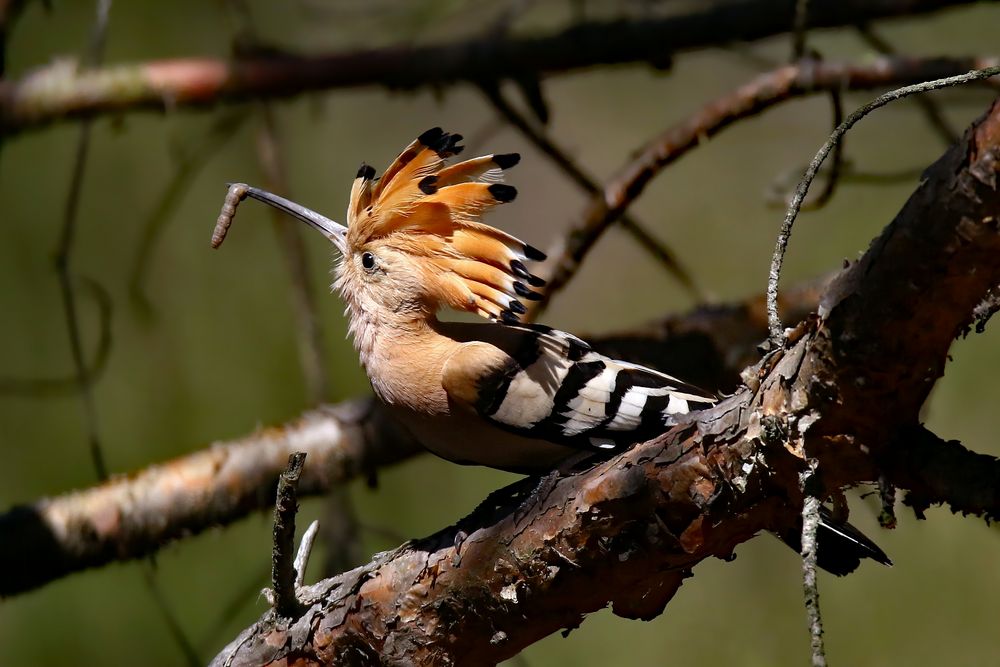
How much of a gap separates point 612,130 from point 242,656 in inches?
158

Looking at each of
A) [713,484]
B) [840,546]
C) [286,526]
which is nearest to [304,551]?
[286,526]

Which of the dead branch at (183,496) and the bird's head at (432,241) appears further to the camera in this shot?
the dead branch at (183,496)

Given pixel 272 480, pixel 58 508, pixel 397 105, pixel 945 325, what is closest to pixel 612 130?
pixel 397 105

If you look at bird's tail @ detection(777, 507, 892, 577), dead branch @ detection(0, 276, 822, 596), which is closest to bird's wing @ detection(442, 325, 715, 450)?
bird's tail @ detection(777, 507, 892, 577)

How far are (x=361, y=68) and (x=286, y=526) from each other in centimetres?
180

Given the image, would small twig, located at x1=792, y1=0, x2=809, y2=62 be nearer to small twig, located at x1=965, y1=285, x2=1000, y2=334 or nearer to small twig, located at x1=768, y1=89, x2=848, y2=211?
small twig, located at x1=768, y1=89, x2=848, y2=211

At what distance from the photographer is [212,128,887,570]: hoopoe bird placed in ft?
6.45

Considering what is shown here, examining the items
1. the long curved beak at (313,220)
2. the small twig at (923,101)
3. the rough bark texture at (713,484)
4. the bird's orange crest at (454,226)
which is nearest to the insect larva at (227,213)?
the long curved beak at (313,220)

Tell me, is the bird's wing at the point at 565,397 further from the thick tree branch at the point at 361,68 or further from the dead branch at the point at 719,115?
the thick tree branch at the point at 361,68

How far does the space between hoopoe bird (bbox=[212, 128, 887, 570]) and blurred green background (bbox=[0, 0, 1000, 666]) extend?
44.3 inches

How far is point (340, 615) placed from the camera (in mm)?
1812

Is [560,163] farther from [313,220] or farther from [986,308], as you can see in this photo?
[986,308]

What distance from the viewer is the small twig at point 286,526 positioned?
1.51 meters

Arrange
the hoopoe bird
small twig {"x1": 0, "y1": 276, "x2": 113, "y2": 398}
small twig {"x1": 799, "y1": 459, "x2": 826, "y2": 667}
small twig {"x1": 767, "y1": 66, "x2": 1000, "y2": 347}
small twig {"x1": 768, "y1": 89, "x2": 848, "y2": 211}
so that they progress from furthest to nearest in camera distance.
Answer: small twig {"x1": 0, "y1": 276, "x2": 113, "y2": 398}
small twig {"x1": 768, "y1": 89, "x2": 848, "y2": 211}
the hoopoe bird
small twig {"x1": 767, "y1": 66, "x2": 1000, "y2": 347}
small twig {"x1": 799, "y1": 459, "x2": 826, "y2": 667}
